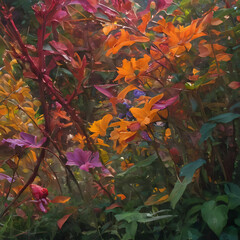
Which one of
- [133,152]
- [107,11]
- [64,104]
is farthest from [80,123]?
[107,11]

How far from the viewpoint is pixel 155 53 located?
82cm

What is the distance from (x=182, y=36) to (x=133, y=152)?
47 cm

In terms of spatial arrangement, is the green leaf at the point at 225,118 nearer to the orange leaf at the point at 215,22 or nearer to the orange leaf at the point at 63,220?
the orange leaf at the point at 215,22

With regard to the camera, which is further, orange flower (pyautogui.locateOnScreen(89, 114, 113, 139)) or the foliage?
orange flower (pyautogui.locateOnScreen(89, 114, 113, 139))

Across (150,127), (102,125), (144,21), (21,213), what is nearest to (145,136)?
(150,127)

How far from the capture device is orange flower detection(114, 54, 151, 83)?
2.59 feet

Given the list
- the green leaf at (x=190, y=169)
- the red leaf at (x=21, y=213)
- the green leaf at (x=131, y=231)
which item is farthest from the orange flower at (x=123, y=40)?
the red leaf at (x=21, y=213)

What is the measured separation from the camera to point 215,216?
0.67 m

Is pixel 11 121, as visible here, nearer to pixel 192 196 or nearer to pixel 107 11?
pixel 107 11

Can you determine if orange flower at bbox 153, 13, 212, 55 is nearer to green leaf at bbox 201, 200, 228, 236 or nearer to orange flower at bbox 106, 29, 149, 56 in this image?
orange flower at bbox 106, 29, 149, 56

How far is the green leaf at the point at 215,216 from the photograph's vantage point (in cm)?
65

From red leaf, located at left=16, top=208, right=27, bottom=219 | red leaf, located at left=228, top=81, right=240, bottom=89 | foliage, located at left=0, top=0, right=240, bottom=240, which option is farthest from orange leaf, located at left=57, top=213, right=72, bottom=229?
red leaf, located at left=228, top=81, right=240, bottom=89

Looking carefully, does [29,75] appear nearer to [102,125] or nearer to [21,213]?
[102,125]

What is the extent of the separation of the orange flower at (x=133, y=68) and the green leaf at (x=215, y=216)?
0.31 m
